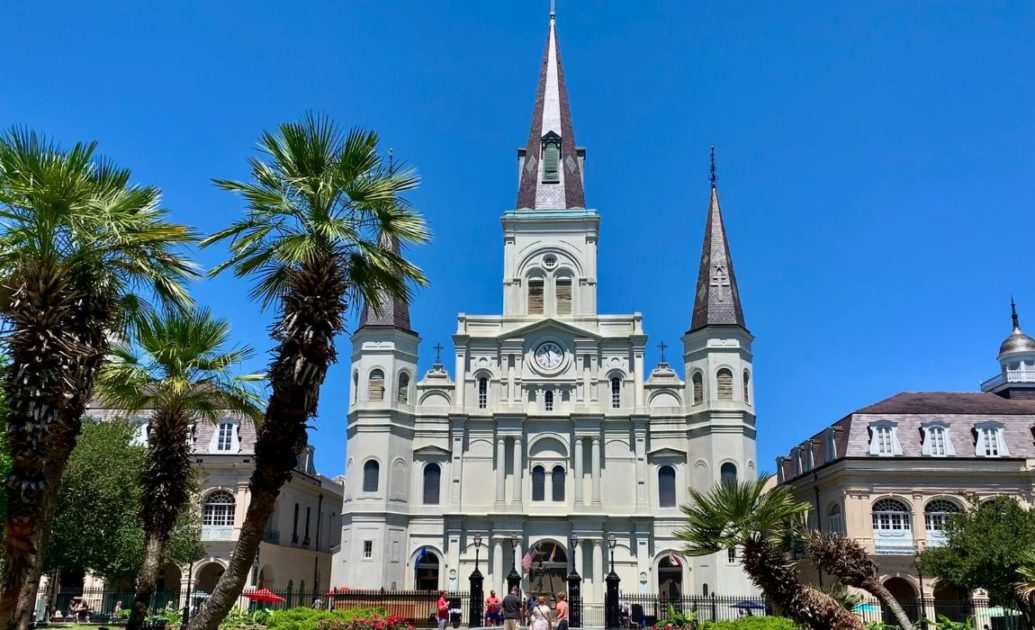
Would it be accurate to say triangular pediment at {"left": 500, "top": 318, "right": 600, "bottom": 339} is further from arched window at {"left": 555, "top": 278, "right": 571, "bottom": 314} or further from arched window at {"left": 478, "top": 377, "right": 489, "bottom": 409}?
arched window at {"left": 478, "top": 377, "right": 489, "bottom": 409}

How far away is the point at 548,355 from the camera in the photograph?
180 ft

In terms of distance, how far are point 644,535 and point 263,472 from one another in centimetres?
3852

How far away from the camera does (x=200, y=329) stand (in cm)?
2077

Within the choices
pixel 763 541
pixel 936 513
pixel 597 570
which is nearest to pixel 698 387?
pixel 597 570

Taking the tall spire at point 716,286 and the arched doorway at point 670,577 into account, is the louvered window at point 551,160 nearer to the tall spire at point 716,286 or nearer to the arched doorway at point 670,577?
the tall spire at point 716,286

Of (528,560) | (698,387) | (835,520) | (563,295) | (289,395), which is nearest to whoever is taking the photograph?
(289,395)

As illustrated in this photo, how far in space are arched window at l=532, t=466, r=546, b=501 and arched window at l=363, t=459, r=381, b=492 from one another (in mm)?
8492

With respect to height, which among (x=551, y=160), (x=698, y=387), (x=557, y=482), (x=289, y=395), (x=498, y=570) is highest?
(x=551, y=160)

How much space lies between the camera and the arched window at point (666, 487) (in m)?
52.4

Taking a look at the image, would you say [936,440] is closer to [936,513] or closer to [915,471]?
[915,471]

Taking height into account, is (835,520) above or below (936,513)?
below

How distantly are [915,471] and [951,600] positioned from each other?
6960mm

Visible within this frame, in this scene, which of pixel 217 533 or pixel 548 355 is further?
pixel 548 355

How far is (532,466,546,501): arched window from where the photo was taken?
2080 inches
